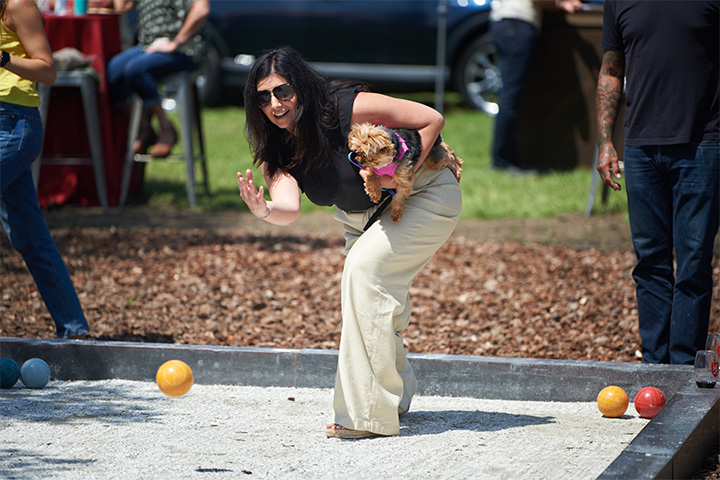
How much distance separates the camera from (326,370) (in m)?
4.74

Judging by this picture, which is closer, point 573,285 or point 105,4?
point 573,285

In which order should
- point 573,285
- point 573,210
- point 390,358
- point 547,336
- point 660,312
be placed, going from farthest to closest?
point 573,210
point 573,285
point 547,336
point 660,312
point 390,358

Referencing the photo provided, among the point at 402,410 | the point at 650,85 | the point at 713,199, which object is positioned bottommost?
the point at 402,410

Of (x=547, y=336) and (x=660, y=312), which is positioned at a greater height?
(x=660, y=312)

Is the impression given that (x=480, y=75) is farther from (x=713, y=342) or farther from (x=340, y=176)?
(x=340, y=176)

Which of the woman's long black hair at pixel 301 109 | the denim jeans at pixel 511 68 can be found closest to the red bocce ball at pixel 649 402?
the woman's long black hair at pixel 301 109

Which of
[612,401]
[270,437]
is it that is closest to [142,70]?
[270,437]

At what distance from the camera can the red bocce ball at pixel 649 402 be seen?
4.15 metres

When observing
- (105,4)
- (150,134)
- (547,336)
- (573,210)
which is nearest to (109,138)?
(150,134)

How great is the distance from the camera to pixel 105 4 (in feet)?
29.9

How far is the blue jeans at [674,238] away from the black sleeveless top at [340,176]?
144 cm

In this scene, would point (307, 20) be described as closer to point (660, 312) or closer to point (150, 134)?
point (150, 134)

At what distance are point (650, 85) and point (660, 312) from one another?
113 cm

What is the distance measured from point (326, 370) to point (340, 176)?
4.20 feet
